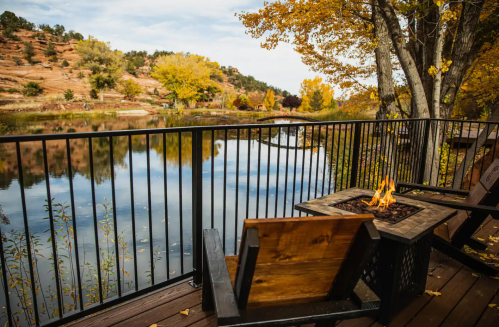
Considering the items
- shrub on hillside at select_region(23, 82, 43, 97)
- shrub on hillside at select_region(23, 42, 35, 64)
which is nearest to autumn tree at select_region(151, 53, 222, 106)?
shrub on hillside at select_region(23, 82, 43, 97)

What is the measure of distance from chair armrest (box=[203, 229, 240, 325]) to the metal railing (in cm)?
55

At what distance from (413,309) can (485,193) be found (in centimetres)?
97

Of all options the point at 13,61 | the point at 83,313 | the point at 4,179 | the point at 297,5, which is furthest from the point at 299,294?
the point at 13,61

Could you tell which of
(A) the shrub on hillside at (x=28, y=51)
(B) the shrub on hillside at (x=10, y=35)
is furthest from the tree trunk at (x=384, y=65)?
(B) the shrub on hillside at (x=10, y=35)

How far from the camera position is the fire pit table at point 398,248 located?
155 centimetres

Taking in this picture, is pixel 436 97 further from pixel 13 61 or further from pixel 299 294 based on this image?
pixel 13 61

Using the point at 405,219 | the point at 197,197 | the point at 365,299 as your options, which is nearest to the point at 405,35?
the point at 405,219

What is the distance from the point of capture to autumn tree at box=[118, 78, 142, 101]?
51.0 meters

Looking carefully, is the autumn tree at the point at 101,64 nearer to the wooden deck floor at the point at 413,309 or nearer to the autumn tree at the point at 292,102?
the autumn tree at the point at 292,102

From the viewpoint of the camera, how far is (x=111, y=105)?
46.4 m

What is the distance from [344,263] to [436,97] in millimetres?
5928

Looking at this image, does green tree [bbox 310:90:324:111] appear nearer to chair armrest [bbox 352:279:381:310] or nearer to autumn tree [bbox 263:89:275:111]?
autumn tree [bbox 263:89:275:111]

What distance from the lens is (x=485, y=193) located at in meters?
2.12

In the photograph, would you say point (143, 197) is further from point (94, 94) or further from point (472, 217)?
point (94, 94)
